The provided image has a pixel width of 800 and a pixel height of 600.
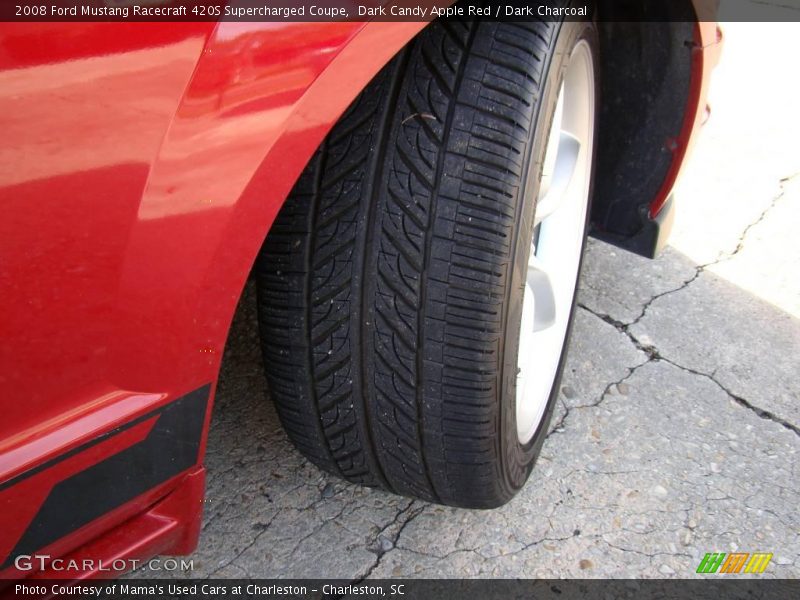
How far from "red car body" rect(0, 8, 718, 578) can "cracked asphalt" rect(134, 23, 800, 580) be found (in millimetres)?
631

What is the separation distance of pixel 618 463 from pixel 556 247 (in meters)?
0.52

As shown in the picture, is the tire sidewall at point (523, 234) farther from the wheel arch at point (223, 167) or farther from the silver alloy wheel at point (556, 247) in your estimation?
the wheel arch at point (223, 167)

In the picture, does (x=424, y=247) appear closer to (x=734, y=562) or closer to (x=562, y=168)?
(x=562, y=168)

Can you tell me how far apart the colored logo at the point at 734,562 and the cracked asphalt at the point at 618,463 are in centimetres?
2

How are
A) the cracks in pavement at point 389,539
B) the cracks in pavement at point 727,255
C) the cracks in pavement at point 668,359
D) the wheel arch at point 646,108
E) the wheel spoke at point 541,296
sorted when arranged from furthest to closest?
the cracks in pavement at point 727,255
the cracks in pavement at point 668,359
the wheel spoke at point 541,296
the wheel arch at point 646,108
the cracks in pavement at point 389,539

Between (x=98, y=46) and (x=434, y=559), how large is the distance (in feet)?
3.84

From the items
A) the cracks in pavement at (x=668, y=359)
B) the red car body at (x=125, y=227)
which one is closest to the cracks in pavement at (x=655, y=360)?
the cracks in pavement at (x=668, y=359)

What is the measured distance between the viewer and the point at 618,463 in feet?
6.16

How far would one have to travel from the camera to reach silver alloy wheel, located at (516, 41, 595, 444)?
1748 mm

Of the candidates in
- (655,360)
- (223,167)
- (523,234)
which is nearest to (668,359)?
(655,360)

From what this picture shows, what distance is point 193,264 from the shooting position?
942 millimetres

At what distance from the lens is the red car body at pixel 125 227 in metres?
0.79

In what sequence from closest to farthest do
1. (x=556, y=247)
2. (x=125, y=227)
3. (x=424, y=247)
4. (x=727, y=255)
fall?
1. (x=125, y=227)
2. (x=424, y=247)
3. (x=556, y=247)
4. (x=727, y=255)

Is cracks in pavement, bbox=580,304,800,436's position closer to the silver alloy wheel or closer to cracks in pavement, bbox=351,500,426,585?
the silver alloy wheel
